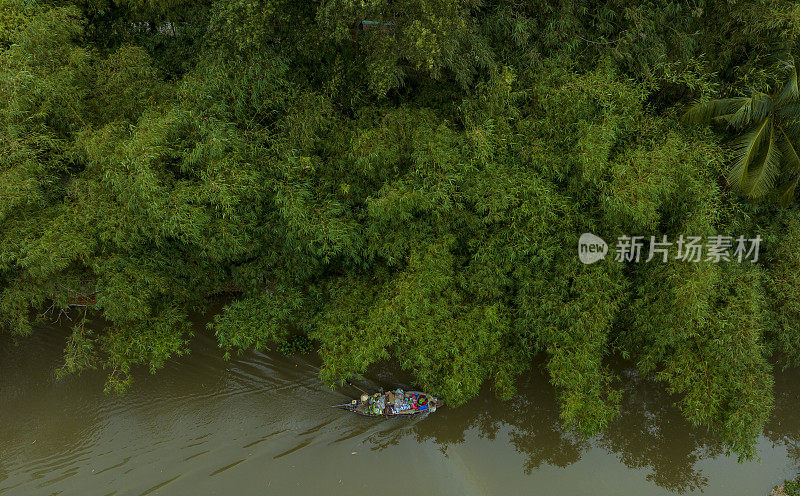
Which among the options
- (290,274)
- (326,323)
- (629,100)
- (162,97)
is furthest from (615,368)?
(162,97)

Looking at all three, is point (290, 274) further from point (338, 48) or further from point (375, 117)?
point (338, 48)

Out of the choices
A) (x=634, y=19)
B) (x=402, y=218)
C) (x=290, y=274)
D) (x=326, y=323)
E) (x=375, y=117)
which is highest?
(x=634, y=19)

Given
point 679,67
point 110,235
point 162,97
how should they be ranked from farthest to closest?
point 162,97 < point 679,67 < point 110,235

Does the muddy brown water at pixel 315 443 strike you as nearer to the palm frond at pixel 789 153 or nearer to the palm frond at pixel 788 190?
the palm frond at pixel 788 190

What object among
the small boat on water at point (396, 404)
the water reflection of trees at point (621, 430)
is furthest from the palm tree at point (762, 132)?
the small boat on water at point (396, 404)

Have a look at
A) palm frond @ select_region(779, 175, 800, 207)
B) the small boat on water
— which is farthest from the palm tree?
the small boat on water

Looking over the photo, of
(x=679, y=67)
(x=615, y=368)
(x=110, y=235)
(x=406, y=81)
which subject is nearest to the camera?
(x=110, y=235)

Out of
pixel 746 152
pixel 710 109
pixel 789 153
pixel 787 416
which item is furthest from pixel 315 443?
pixel 789 153
